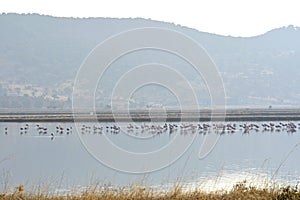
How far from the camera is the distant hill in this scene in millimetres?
126438

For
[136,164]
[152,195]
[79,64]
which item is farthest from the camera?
[79,64]

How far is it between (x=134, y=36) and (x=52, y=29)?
16424cm

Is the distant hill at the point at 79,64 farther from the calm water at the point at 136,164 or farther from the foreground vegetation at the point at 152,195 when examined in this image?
the foreground vegetation at the point at 152,195

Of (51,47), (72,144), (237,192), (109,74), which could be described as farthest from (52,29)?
(237,192)

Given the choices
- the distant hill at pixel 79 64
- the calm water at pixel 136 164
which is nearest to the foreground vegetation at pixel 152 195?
the calm water at pixel 136 164

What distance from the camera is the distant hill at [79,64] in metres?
126

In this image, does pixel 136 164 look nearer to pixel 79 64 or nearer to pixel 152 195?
pixel 152 195

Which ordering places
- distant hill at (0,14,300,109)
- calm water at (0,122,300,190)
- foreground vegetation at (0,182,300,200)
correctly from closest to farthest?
foreground vegetation at (0,182,300,200) → calm water at (0,122,300,190) → distant hill at (0,14,300,109)

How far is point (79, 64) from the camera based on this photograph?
5098 inches

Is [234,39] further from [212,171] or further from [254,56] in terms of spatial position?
[212,171]

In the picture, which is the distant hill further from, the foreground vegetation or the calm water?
the foreground vegetation

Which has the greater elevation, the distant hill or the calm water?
the distant hill

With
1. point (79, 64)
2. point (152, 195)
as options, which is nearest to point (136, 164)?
point (152, 195)

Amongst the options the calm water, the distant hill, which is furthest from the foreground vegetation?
the distant hill
